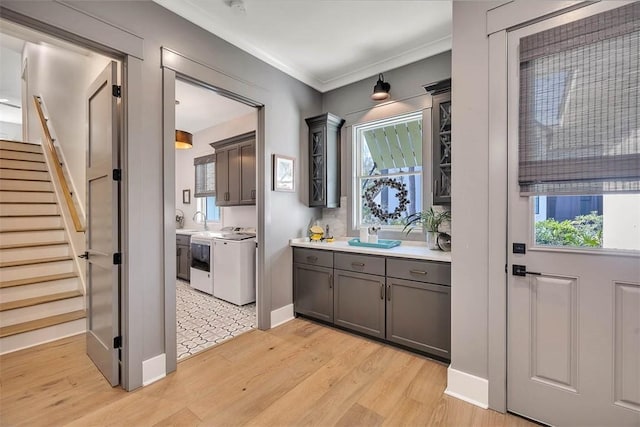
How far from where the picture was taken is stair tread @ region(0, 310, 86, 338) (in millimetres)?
2573

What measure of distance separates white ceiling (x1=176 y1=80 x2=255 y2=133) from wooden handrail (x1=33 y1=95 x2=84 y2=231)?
6.00ft

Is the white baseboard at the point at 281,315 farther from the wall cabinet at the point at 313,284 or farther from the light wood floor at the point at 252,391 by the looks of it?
the light wood floor at the point at 252,391

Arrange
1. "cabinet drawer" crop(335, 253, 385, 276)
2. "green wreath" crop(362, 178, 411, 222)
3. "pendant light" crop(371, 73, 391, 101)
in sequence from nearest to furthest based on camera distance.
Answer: "cabinet drawer" crop(335, 253, 385, 276) → "pendant light" crop(371, 73, 391, 101) → "green wreath" crop(362, 178, 411, 222)

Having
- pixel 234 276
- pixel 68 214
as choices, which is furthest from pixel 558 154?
pixel 68 214

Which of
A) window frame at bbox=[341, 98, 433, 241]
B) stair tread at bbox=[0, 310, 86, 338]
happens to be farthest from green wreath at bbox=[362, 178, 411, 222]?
stair tread at bbox=[0, 310, 86, 338]

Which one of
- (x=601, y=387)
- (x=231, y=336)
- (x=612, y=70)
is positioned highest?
(x=612, y=70)

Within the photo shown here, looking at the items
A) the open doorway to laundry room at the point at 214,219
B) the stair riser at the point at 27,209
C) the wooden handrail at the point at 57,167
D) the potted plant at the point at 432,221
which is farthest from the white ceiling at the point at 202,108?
the potted plant at the point at 432,221

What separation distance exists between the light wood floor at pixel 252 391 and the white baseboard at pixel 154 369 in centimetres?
6

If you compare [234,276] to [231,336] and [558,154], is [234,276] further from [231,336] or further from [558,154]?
[558,154]

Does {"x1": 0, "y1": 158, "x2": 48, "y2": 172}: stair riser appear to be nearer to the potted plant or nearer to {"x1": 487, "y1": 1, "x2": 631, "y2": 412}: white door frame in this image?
the potted plant

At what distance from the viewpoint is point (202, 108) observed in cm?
452

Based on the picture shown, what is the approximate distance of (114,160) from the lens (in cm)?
200

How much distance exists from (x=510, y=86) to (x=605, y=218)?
94 centimetres

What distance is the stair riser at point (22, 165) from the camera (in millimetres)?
4037
